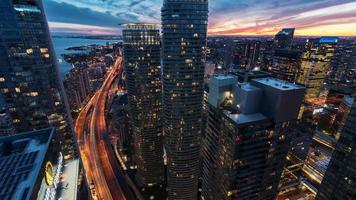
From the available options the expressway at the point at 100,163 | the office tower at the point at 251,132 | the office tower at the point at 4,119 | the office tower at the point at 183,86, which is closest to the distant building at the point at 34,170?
the office tower at the point at 4,119

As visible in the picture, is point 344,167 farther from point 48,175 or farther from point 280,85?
point 48,175

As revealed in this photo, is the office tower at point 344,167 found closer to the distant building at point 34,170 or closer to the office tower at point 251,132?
the office tower at point 251,132

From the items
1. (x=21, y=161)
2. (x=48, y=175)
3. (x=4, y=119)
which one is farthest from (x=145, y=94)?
(x=21, y=161)

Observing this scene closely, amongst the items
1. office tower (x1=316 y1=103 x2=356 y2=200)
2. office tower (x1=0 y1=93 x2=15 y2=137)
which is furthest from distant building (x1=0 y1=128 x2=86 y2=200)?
office tower (x1=316 y1=103 x2=356 y2=200)

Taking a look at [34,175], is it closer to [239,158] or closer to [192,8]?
[239,158]

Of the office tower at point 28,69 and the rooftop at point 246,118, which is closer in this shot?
the rooftop at point 246,118

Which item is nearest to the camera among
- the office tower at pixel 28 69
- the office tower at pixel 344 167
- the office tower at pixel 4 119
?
the office tower at pixel 344 167
